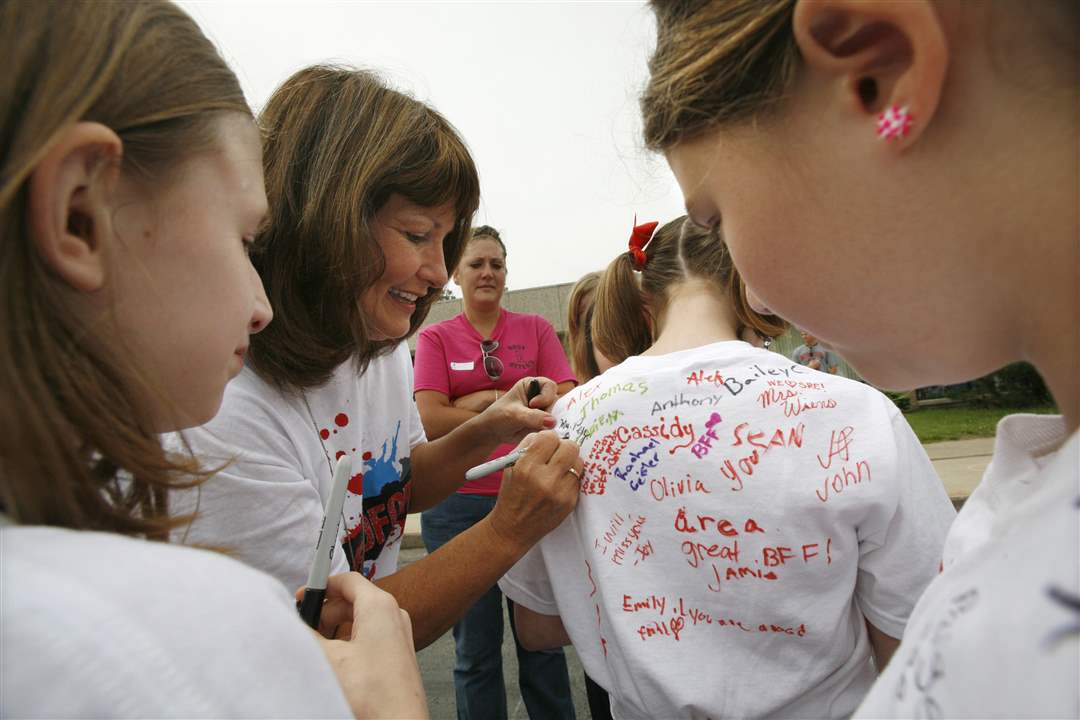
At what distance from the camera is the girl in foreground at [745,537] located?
1.22m

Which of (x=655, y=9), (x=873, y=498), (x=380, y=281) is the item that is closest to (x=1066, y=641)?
(x=655, y=9)

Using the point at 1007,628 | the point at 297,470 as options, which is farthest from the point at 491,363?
the point at 1007,628

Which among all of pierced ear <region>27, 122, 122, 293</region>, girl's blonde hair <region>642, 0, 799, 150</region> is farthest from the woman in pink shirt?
pierced ear <region>27, 122, 122, 293</region>

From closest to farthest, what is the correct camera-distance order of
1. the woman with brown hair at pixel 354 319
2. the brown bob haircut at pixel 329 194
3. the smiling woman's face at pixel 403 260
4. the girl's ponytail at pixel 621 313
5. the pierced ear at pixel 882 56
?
the pierced ear at pixel 882 56 < the woman with brown hair at pixel 354 319 < the brown bob haircut at pixel 329 194 < the smiling woman's face at pixel 403 260 < the girl's ponytail at pixel 621 313

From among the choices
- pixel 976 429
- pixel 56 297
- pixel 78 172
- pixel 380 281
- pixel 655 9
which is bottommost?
pixel 976 429

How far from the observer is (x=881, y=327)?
67 centimetres

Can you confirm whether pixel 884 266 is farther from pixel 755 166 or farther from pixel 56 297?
pixel 56 297

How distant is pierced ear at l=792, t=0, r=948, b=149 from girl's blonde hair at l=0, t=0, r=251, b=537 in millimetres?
666

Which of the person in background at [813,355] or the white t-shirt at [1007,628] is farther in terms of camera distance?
the person in background at [813,355]

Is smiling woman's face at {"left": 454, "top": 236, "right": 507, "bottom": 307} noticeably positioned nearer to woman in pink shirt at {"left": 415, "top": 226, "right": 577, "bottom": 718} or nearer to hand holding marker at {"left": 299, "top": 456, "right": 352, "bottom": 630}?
woman in pink shirt at {"left": 415, "top": 226, "right": 577, "bottom": 718}

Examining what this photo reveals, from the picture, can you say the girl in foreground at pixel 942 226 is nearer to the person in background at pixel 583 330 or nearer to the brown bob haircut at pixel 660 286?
the brown bob haircut at pixel 660 286

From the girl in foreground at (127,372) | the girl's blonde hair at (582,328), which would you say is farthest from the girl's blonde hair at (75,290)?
the girl's blonde hair at (582,328)

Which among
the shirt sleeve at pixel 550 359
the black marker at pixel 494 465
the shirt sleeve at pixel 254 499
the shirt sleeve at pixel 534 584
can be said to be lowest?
the shirt sleeve at pixel 550 359

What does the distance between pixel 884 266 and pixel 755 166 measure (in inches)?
6.7
